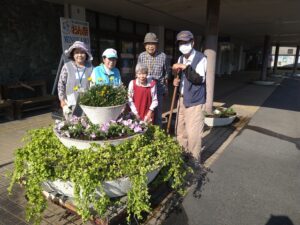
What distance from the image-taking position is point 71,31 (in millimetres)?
6996

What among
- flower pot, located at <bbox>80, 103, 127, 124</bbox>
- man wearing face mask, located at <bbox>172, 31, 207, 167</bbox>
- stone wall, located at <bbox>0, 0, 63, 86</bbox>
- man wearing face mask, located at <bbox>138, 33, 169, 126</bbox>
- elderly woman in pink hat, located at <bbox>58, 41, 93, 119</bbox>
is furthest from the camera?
stone wall, located at <bbox>0, 0, 63, 86</bbox>

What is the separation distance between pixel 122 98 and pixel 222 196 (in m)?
1.77

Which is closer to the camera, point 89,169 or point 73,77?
point 89,169

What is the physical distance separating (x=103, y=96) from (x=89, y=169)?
738 millimetres

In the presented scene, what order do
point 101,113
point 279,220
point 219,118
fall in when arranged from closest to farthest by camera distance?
point 101,113
point 279,220
point 219,118

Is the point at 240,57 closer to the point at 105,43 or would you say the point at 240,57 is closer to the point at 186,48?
the point at 105,43

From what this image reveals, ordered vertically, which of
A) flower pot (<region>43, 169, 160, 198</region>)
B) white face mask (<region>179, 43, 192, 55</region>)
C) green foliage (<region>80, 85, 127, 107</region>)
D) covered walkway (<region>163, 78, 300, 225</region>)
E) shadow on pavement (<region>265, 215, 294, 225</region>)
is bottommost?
shadow on pavement (<region>265, 215, 294, 225</region>)

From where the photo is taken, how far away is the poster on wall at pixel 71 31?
672 cm

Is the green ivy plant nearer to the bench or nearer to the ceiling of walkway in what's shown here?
the bench

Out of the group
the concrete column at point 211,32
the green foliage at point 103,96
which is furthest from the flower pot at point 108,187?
the concrete column at point 211,32

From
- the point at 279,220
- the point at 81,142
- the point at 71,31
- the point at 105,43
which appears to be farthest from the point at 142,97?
the point at 105,43

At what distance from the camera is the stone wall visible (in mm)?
6352

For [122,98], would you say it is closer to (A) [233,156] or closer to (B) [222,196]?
(B) [222,196]

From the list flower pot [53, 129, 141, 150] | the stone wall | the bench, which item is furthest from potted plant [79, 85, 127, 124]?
the stone wall
